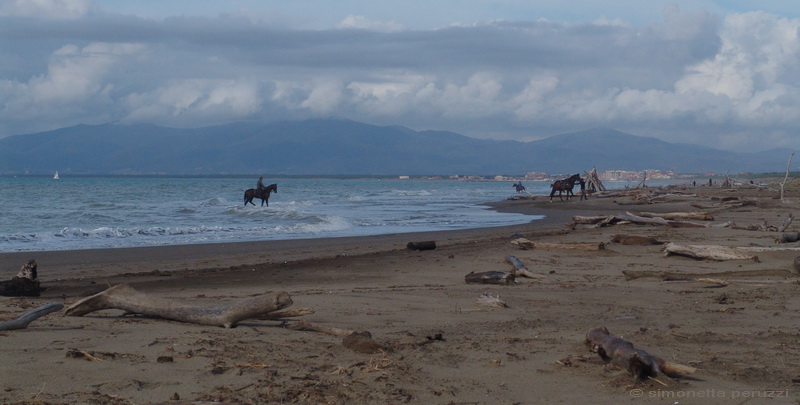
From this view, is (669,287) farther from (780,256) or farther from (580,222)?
(580,222)

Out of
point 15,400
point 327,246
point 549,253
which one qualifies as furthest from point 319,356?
point 327,246

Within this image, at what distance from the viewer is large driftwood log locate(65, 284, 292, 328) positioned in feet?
19.6

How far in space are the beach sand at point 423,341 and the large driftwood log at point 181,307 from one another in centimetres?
12

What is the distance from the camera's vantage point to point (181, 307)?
638 centimetres

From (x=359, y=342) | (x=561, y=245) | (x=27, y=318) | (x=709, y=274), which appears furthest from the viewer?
(x=561, y=245)

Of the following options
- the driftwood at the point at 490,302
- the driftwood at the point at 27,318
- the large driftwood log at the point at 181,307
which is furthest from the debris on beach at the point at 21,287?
the driftwood at the point at 490,302

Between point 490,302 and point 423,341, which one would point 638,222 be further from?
point 423,341

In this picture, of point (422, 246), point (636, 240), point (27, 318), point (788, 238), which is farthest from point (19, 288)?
point (788, 238)

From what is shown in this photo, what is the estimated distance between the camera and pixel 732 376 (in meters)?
4.98

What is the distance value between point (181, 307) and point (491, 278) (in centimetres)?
461

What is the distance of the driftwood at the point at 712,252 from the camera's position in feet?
38.4

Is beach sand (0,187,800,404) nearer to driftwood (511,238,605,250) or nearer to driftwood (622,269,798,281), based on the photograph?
driftwood (622,269,798,281)

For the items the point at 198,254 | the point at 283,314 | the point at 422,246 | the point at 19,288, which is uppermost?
the point at 283,314

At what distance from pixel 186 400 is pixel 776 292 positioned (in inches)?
291
